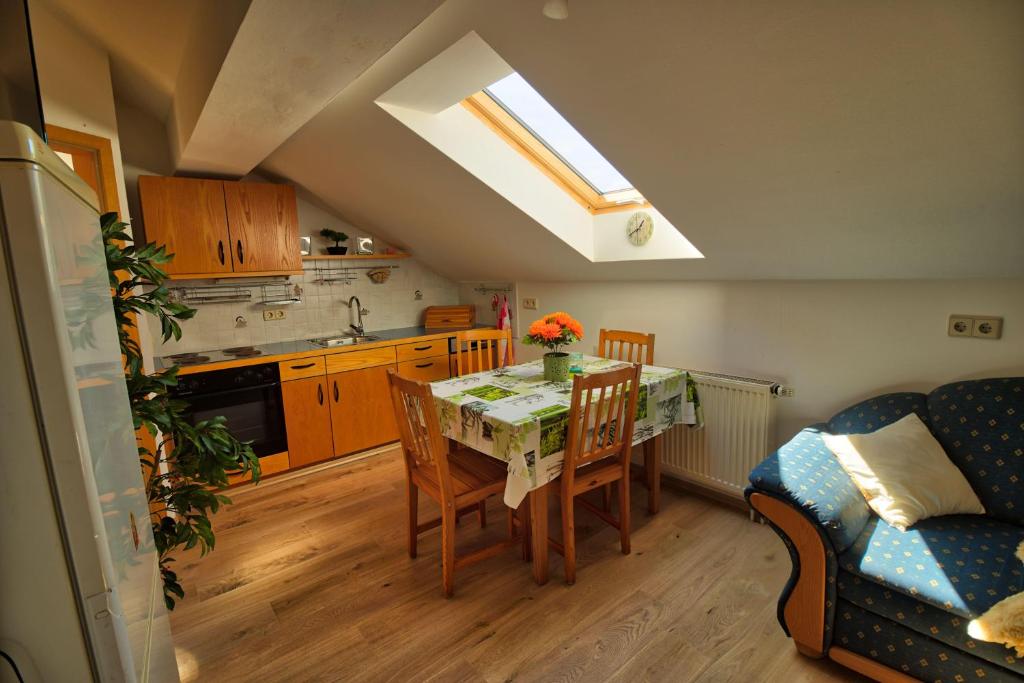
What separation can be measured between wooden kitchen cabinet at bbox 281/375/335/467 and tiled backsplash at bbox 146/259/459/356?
0.73 meters

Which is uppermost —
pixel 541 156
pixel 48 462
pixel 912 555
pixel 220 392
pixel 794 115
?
pixel 541 156

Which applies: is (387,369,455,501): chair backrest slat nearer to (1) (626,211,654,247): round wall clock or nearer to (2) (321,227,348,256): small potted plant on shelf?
(1) (626,211,654,247): round wall clock

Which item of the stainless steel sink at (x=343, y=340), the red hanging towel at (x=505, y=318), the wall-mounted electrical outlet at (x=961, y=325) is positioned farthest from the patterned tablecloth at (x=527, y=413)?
the stainless steel sink at (x=343, y=340)

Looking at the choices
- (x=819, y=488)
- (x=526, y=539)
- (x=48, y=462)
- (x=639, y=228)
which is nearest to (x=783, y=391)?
(x=819, y=488)

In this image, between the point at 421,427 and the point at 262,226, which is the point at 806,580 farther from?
the point at 262,226

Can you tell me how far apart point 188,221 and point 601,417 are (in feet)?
9.94

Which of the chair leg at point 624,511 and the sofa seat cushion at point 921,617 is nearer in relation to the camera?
the sofa seat cushion at point 921,617

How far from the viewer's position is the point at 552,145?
2934 millimetres

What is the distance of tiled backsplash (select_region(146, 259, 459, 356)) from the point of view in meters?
3.53

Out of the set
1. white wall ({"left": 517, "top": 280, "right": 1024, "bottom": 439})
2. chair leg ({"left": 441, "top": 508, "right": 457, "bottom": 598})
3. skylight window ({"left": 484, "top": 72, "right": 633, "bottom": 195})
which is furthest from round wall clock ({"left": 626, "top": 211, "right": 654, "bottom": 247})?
chair leg ({"left": 441, "top": 508, "right": 457, "bottom": 598})

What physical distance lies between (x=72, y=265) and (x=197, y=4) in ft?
5.56

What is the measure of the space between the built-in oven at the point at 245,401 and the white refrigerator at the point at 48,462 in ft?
8.77

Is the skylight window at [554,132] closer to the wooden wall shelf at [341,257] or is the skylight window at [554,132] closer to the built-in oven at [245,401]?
the wooden wall shelf at [341,257]

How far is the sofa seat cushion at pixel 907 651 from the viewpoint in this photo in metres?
1.38
